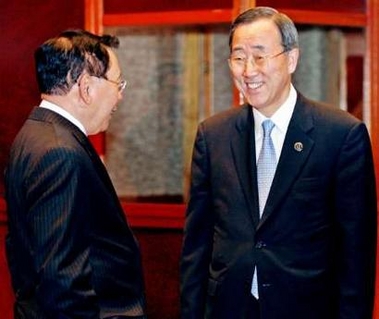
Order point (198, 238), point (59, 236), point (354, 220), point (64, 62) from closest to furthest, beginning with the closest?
point (59, 236)
point (64, 62)
point (354, 220)
point (198, 238)

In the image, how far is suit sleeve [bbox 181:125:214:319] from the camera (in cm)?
288

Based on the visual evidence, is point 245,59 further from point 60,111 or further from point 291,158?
point 60,111

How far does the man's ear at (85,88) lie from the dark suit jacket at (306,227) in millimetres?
572

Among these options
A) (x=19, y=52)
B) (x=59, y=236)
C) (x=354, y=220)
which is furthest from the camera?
(x=19, y=52)

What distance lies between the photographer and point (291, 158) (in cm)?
274

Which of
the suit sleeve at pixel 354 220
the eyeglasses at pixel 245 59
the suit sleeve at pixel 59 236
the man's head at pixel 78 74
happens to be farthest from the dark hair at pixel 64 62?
the suit sleeve at pixel 354 220

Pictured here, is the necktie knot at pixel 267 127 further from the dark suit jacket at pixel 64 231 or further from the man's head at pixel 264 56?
the dark suit jacket at pixel 64 231

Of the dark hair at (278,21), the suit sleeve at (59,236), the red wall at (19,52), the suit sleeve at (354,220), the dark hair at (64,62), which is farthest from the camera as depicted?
the red wall at (19,52)

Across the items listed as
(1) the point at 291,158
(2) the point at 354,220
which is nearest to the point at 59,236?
(1) the point at 291,158

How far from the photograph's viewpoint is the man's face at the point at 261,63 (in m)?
2.77

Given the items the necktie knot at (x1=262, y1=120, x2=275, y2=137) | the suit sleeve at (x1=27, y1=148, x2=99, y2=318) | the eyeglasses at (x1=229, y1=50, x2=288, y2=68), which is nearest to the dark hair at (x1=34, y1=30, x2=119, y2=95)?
the suit sleeve at (x1=27, y1=148, x2=99, y2=318)

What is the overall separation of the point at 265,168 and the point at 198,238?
1.12ft

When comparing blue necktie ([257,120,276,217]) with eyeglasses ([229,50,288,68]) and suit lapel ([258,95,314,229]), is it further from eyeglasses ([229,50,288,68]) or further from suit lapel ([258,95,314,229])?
eyeglasses ([229,50,288,68])

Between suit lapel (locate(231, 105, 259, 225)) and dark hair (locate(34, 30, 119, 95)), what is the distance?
1.90ft
